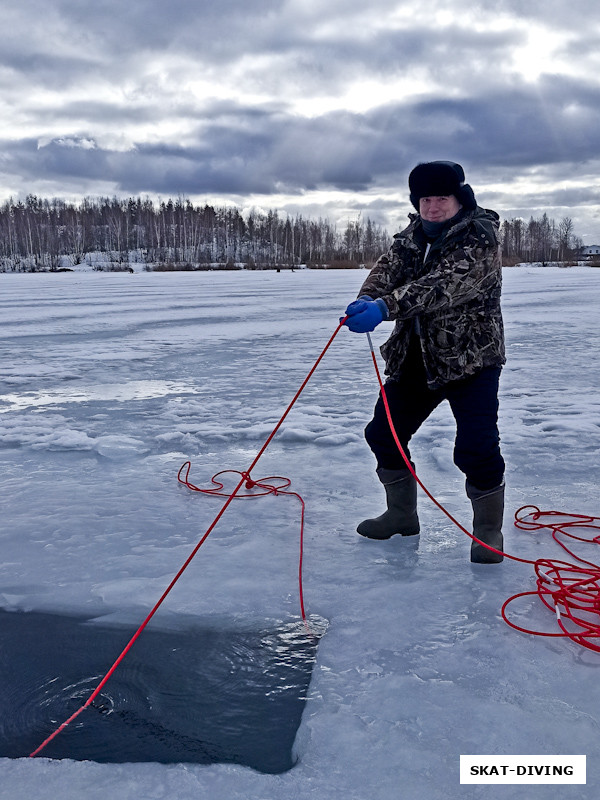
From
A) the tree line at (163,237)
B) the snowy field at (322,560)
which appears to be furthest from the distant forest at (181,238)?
the snowy field at (322,560)

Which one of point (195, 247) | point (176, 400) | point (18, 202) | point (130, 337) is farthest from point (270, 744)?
point (18, 202)

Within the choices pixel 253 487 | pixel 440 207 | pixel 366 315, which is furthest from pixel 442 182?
pixel 253 487

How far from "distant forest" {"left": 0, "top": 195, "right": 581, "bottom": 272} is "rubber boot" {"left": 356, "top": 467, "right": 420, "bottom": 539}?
63.8 metres

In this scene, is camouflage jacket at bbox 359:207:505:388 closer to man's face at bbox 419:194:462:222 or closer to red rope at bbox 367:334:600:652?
man's face at bbox 419:194:462:222

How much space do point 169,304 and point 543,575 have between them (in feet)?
44.4

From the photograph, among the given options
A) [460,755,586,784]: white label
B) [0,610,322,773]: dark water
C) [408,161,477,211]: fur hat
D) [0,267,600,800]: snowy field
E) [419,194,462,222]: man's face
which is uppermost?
[408,161,477,211]: fur hat

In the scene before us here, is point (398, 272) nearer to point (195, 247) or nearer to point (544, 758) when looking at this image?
point (544, 758)

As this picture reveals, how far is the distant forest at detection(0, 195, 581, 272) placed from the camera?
70875 mm

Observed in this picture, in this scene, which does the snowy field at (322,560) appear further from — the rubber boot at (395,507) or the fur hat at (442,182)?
the fur hat at (442,182)

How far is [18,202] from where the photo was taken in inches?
3543

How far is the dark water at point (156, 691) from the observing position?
62.0 inches

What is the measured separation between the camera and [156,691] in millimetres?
1774

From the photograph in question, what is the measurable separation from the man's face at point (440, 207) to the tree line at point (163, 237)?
216 ft

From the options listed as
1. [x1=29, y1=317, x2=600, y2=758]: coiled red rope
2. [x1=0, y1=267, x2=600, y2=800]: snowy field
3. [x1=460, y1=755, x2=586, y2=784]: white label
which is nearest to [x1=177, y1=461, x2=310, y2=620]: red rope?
[x1=0, y1=267, x2=600, y2=800]: snowy field
